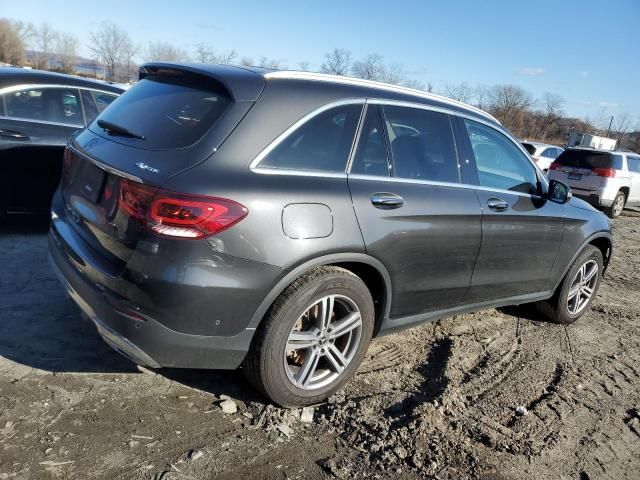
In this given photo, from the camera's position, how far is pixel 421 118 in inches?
142

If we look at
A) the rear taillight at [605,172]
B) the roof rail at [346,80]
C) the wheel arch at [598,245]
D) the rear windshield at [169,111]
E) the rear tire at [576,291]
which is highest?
the roof rail at [346,80]

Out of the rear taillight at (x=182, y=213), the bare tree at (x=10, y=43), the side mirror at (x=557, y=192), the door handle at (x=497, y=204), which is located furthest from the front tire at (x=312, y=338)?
the bare tree at (x=10, y=43)

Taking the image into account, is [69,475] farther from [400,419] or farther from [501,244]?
[501,244]

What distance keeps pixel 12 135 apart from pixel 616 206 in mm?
13573

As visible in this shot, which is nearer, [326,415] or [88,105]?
[326,415]

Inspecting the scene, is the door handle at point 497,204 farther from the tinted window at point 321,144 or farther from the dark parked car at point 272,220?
the tinted window at point 321,144

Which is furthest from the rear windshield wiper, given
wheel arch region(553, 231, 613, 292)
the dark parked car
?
wheel arch region(553, 231, 613, 292)

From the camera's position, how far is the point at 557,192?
448cm

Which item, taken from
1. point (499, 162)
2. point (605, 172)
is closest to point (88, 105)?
point (499, 162)

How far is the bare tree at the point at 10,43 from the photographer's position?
180ft

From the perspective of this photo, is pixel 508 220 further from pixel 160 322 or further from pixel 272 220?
pixel 160 322

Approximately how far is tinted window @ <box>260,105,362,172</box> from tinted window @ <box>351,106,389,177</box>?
7 centimetres

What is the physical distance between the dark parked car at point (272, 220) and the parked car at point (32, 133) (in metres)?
2.22

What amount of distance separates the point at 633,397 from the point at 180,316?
311 centimetres
